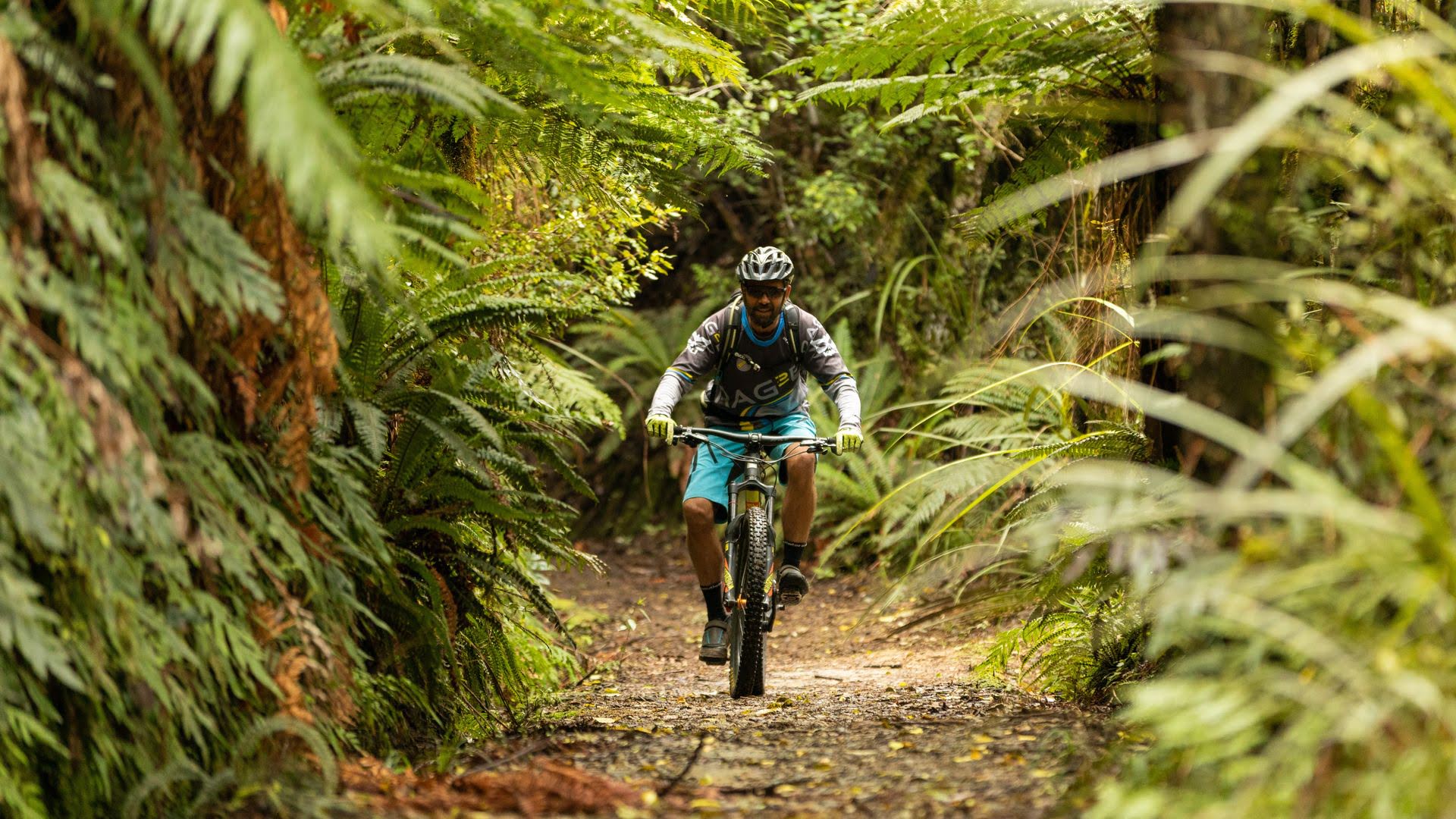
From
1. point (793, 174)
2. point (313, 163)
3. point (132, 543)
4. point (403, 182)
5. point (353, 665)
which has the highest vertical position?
point (793, 174)

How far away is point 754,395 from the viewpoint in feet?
19.5

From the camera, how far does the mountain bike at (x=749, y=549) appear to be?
5449 millimetres

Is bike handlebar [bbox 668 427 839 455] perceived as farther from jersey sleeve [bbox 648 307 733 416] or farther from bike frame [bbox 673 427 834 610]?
jersey sleeve [bbox 648 307 733 416]

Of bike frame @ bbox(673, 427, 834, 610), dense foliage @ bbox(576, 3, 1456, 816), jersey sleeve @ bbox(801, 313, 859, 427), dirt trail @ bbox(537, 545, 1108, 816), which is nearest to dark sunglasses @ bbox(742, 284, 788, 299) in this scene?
jersey sleeve @ bbox(801, 313, 859, 427)

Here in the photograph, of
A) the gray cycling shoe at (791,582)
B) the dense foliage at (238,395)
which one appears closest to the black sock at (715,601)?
the gray cycling shoe at (791,582)

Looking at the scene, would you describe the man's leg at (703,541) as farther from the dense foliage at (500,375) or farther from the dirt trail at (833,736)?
the dense foliage at (500,375)

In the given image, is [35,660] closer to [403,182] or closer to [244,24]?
[244,24]

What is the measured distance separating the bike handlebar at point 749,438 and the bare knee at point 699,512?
303 mm

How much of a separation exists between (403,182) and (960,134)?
8.02 metres

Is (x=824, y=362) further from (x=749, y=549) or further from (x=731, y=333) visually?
(x=749, y=549)

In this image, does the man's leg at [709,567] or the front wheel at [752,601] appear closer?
the front wheel at [752,601]

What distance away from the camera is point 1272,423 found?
247 centimetres

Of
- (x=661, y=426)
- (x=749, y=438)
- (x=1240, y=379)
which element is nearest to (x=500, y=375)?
(x=661, y=426)

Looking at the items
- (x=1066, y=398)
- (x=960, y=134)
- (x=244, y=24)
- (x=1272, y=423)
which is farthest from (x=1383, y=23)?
(x=960, y=134)
